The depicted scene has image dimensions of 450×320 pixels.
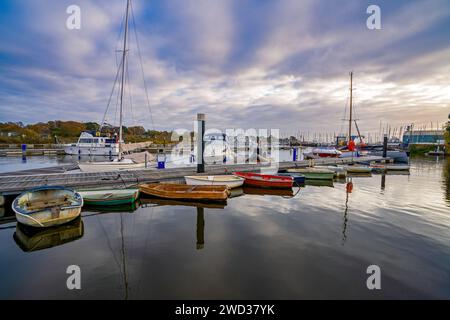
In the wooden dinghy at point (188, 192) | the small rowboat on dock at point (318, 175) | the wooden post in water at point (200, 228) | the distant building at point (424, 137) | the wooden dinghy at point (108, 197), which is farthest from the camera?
the distant building at point (424, 137)

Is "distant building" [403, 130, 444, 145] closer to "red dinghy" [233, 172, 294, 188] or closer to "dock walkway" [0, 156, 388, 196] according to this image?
"red dinghy" [233, 172, 294, 188]

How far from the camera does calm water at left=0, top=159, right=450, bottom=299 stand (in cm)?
554

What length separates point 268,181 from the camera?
60.5 ft

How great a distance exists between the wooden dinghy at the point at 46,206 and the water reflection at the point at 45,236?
313 mm

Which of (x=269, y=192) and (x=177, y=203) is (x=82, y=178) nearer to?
(x=177, y=203)

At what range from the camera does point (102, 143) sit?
43750 millimetres

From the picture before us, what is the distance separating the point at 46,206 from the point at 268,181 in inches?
579

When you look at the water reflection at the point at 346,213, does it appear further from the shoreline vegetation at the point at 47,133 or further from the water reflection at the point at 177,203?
the shoreline vegetation at the point at 47,133

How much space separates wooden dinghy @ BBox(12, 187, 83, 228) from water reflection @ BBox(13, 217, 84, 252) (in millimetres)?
313

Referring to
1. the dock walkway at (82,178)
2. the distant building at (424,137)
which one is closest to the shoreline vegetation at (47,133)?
the dock walkway at (82,178)

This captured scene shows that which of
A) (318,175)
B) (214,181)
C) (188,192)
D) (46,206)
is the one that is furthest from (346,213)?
(46,206)

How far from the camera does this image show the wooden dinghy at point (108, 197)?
1238 centimetres
